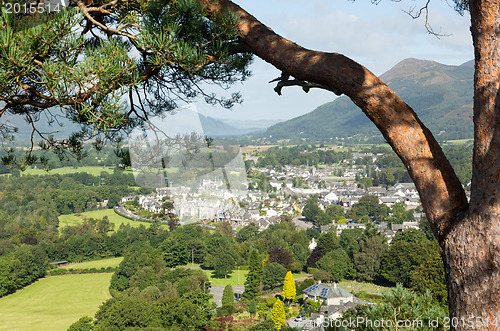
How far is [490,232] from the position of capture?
1.17 meters

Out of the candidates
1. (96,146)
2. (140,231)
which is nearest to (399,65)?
(140,231)

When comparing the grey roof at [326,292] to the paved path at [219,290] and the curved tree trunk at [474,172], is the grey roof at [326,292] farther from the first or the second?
the curved tree trunk at [474,172]

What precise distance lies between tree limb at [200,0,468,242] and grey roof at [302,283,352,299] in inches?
631

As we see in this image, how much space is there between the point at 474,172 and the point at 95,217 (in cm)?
3740

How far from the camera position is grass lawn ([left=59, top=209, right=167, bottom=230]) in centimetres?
3414

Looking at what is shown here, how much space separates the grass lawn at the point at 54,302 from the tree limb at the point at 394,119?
17.8 meters

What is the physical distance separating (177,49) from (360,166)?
6781cm

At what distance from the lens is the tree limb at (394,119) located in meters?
1.31

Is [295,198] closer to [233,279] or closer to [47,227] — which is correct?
[233,279]

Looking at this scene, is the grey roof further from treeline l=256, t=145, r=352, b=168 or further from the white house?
treeline l=256, t=145, r=352, b=168

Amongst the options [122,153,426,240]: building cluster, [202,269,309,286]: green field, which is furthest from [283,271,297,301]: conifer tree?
[122,153,426,240]: building cluster

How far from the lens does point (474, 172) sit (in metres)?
1.25

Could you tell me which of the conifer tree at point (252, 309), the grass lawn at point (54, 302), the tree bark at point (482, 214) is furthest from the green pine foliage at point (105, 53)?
the grass lawn at point (54, 302)

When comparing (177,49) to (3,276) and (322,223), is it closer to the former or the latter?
(3,276)
